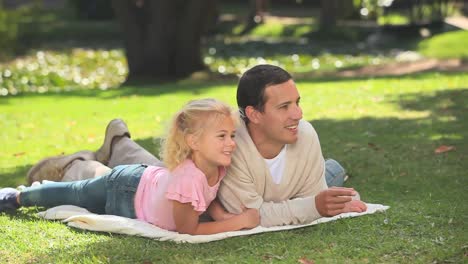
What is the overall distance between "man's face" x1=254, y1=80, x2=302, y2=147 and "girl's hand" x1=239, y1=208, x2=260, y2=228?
466 mm

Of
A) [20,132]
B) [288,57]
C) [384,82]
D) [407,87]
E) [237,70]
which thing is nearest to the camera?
[20,132]

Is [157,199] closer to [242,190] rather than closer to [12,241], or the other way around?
[242,190]

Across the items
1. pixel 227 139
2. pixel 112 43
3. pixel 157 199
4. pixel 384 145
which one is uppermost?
pixel 227 139

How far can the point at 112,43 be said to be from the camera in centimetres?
2550

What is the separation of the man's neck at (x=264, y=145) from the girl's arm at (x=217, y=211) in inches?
16.0

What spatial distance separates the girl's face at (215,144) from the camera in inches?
210

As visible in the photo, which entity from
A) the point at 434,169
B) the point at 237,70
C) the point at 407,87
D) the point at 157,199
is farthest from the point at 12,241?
the point at 237,70

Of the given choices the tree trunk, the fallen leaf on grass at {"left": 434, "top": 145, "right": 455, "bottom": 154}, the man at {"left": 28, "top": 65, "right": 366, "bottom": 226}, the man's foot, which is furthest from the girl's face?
the tree trunk

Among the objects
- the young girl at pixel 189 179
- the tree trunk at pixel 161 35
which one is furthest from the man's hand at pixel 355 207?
the tree trunk at pixel 161 35

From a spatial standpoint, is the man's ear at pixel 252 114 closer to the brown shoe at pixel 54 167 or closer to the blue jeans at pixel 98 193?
the blue jeans at pixel 98 193

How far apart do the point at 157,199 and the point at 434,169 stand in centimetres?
264

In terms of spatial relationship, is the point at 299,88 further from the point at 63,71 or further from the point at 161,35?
the point at 63,71

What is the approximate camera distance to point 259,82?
18.1 ft

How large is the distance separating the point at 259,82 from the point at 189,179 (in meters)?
0.72
